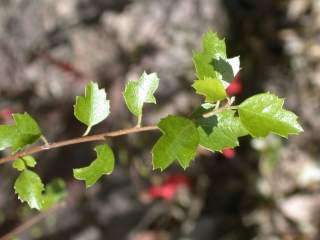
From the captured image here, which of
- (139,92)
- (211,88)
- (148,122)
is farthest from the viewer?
(148,122)

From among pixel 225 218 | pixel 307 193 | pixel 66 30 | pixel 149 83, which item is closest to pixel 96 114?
pixel 149 83

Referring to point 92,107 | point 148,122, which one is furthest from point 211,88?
point 148,122

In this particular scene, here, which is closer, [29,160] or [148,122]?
[29,160]

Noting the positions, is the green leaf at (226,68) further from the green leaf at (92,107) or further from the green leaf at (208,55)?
the green leaf at (92,107)

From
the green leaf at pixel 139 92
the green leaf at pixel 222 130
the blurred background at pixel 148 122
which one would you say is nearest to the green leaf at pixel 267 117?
the green leaf at pixel 222 130

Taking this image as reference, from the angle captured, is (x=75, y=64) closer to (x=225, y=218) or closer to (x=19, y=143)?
(x=225, y=218)

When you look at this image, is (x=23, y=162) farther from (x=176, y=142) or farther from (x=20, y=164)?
(x=176, y=142)
